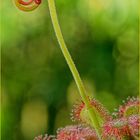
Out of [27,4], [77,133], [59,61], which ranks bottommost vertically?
[77,133]

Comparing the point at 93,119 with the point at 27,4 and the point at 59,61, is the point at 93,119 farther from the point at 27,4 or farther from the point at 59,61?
the point at 59,61

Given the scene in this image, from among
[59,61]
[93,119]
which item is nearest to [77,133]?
[93,119]

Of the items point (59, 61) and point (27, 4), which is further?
point (59, 61)

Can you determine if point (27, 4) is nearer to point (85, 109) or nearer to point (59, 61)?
point (85, 109)

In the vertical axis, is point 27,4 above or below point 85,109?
above

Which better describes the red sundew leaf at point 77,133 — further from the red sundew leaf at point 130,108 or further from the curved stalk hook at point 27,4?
the curved stalk hook at point 27,4

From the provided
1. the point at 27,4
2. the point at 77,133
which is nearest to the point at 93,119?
the point at 77,133

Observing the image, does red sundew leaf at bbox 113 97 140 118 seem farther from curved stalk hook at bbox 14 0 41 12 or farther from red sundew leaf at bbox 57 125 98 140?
curved stalk hook at bbox 14 0 41 12
